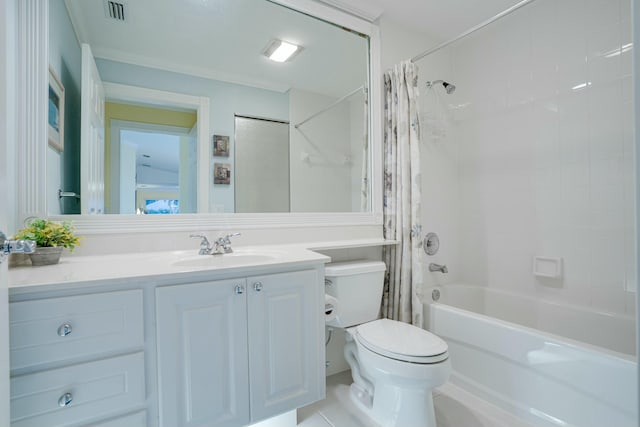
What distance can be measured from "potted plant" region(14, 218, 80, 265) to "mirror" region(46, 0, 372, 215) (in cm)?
20

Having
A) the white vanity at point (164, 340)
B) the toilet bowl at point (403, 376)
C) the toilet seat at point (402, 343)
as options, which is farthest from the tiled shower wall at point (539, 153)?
the white vanity at point (164, 340)

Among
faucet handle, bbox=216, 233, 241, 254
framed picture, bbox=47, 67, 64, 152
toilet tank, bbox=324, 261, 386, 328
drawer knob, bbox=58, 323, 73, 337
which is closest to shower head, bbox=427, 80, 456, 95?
toilet tank, bbox=324, 261, 386, 328

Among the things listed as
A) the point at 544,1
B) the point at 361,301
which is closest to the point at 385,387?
the point at 361,301

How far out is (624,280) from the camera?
174 centimetres

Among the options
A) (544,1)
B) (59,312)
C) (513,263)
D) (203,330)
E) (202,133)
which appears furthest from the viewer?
(513,263)

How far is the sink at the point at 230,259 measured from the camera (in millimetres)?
1230

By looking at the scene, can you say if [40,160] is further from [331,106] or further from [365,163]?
[365,163]

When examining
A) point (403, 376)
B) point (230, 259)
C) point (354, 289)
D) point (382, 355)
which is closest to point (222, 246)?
point (230, 259)

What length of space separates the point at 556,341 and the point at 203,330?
5.02 feet

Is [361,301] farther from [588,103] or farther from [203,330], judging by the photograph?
[588,103]

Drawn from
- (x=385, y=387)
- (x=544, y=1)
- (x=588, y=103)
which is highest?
(x=544, y=1)

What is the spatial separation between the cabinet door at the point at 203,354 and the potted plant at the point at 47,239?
0.48 metres

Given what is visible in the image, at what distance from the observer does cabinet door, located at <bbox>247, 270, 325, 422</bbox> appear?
3.96 ft

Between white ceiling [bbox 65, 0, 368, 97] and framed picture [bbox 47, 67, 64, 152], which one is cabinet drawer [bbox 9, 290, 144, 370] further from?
white ceiling [bbox 65, 0, 368, 97]
